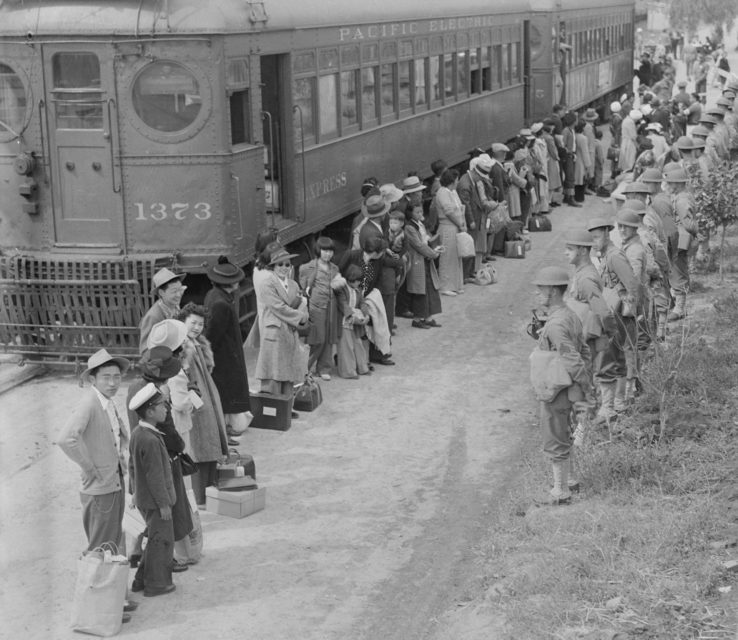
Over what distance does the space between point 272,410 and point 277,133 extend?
12.0ft

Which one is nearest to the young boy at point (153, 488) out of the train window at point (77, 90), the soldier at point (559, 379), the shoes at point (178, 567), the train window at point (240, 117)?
the shoes at point (178, 567)

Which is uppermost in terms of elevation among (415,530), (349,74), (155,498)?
(349,74)

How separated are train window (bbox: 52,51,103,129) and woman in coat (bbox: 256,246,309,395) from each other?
89.4 inches

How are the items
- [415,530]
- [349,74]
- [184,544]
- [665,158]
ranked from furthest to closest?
[665,158], [349,74], [415,530], [184,544]

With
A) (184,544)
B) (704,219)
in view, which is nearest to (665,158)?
(704,219)

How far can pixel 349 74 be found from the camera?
50.3 feet

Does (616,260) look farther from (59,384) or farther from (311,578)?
(59,384)

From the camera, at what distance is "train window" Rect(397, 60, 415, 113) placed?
17.3 m

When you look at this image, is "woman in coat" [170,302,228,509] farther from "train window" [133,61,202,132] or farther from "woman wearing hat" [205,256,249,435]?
"train window" [133,61,202,132]

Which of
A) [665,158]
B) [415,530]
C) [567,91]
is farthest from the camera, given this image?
[567,91]

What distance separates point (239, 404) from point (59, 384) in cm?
220

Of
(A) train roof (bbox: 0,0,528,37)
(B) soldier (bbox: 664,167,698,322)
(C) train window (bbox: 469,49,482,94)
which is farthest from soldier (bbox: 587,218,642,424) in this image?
(C) train window (bbox: 469,49,482,94)

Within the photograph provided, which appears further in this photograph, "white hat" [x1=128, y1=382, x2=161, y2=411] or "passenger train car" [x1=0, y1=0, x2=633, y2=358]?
"passenger train car" [x1=0, y1=0, x2=633, y2=358]

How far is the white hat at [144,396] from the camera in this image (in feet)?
25.0
